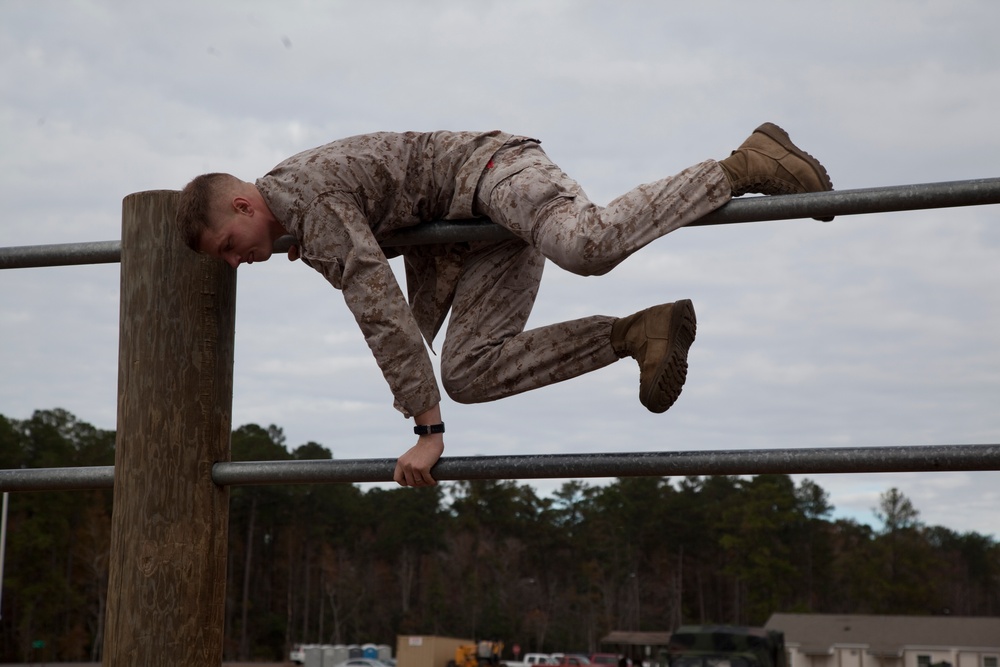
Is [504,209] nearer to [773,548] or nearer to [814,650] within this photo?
[814,650]

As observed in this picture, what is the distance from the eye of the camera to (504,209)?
2547mm

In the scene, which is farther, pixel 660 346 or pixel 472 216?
pixel 472 216

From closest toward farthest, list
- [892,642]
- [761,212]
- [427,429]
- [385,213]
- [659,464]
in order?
1. [659,464]
2. [761,212]
3. [427,429]
4. [385,213]
5. [892,642]

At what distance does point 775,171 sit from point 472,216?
701 mm

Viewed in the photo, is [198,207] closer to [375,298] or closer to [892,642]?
[375,298]

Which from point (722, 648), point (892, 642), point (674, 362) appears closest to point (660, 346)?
point (674, 362)

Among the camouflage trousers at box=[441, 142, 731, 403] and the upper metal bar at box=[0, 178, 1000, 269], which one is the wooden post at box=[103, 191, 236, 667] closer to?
the upper metal bar at box=[0, 178, 1000, 269]

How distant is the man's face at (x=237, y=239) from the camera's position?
2.48 metres

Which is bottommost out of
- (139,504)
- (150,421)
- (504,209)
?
(139,504)

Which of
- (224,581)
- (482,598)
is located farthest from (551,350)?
(482,598)

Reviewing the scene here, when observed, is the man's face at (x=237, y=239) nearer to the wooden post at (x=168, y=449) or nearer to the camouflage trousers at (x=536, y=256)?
the wooden post at (x=168, y=449)

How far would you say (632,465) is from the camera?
2.03m

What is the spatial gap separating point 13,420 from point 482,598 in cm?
3222

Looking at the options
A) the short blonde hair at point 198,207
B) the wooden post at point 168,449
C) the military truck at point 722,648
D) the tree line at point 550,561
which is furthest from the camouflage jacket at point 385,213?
the tree line at point 550,561
